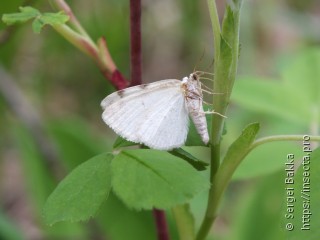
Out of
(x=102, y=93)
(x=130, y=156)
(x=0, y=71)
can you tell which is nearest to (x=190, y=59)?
(x=102, y=93)

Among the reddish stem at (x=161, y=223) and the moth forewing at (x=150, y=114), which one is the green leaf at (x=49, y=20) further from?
the reddish stem at (x=161, y=223)

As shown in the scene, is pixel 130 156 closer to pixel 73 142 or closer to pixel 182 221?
pixel 182 221

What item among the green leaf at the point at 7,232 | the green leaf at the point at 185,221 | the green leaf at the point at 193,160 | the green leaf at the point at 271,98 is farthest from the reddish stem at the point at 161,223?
the green leaf at the point at 7,232

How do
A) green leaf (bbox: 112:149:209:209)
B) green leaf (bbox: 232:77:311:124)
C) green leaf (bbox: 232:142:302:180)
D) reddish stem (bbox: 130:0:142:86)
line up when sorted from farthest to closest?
green leaf (bbox: 232:77:311:124), green leaf (bbox: 232:142:302:180), reddish stem (bbox: 130:0:142:86), green leaf (bbox: 112:149:209:209)

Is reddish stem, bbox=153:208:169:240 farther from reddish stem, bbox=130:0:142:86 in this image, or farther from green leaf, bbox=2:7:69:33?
green leaf, bbox=2:7:69:33

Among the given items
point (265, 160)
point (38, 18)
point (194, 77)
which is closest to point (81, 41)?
point (38, 18)

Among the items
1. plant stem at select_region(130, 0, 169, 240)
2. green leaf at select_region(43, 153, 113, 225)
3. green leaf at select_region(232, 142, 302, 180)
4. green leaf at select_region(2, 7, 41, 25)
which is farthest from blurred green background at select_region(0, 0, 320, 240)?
green leaf at select_region(43, 153, 113, 225)

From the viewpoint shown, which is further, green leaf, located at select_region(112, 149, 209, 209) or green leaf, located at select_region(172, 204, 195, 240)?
green leaf, located at select_region(172, 204, 195, 240)
